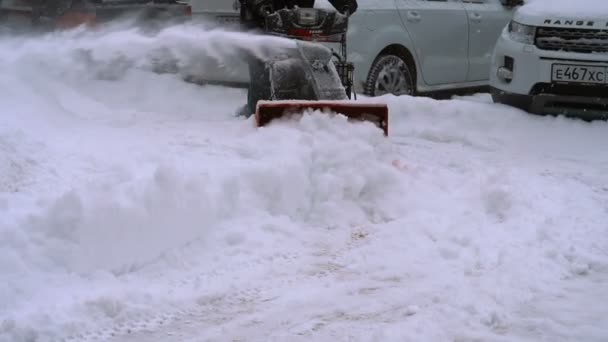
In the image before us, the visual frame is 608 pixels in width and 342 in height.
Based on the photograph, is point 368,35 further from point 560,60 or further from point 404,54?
point 560,60

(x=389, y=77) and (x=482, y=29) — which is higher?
(x=482, y=29)

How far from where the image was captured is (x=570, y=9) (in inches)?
316

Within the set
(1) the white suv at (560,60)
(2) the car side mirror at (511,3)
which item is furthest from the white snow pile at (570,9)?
(2) the car side mirror at (511,3)

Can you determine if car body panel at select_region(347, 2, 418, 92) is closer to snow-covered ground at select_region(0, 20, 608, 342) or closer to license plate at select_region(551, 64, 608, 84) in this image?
license plate at select_region(551, 64, 608, 84)

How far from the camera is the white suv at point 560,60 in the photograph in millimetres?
7766

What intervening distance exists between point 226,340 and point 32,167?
203cm

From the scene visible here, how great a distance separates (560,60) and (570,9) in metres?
0.55

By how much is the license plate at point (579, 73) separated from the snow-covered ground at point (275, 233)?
3.79ft

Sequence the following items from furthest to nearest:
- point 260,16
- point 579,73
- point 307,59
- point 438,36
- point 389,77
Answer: point 438,36 → point 389,77 → point 579,73 → point 260,16 → point 307,59

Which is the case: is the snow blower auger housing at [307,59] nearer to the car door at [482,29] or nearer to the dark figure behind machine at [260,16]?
the dark figure behind machine at [260,16]

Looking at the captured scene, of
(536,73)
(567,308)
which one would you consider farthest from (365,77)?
(567,308)

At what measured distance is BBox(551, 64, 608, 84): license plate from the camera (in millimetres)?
7686

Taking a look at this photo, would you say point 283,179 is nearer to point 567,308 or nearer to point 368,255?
point 368,255

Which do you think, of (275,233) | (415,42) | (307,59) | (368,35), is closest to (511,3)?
(415,42)
